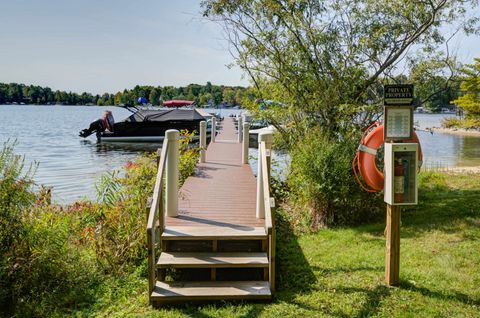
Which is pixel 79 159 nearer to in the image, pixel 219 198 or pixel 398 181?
pixel 219 198

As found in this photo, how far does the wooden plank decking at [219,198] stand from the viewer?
5.07 metres

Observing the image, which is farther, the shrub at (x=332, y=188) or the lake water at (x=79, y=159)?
the lake water at (x=79, y=159)

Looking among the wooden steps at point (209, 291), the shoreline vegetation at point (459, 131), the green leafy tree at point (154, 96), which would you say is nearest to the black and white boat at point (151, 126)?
the wooden steps at point (209, 291)

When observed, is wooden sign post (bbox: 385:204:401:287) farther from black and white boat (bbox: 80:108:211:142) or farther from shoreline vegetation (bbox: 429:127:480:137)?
shoreline vegetation (bbox: 429:127:480:137)

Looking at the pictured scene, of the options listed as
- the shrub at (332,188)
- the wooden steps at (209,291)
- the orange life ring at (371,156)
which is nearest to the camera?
the wooden steps at (209,291)

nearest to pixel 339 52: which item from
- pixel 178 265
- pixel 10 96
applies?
pixel 178 265

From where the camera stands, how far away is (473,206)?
21.3ft

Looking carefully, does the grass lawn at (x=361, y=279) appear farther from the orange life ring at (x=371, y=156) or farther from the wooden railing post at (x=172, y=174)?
the wooden railing post at (x=172, y=174)

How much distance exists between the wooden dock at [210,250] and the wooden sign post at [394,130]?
1.13m

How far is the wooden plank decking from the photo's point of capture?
5.07 m

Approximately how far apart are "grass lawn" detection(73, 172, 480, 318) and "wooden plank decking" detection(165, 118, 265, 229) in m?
0.67

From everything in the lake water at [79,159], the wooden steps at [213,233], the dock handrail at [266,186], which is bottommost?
the lake water at [79,159]

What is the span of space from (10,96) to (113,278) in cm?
13181

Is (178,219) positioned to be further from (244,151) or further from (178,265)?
(244,151)
